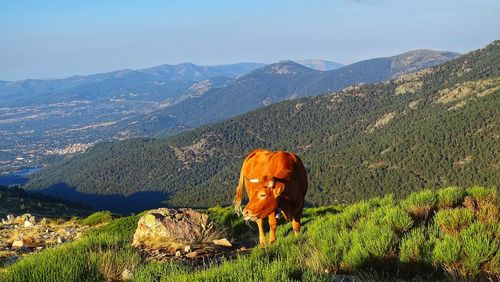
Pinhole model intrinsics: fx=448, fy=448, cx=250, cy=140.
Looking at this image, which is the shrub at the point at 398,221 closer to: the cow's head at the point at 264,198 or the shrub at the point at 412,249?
the shrub at the point at 412,249

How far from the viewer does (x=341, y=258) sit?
26.5ft

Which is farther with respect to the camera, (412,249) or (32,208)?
(32,208)

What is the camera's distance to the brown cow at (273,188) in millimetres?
10469

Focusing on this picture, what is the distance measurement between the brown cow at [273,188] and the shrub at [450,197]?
362cm

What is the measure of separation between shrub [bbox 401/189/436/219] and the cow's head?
3278 millimetres

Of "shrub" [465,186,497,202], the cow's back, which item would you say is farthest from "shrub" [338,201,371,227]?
"shrub" [465,186,497,202]

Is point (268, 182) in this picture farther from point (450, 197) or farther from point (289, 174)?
point (450, 197)

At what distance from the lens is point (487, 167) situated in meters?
152

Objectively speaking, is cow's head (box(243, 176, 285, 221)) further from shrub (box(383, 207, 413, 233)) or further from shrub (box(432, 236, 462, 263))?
shrub (box(432, 236, 462, 263))

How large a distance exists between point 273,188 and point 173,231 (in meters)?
3.63

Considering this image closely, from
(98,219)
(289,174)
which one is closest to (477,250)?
(289,174)

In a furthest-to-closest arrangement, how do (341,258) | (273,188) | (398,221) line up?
1. (273,188)
2. (398,221)
3. (341,258)

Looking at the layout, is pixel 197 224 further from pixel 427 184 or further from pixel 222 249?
pixel 427 184

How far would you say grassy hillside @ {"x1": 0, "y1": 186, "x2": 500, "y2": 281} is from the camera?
19.2 ft
